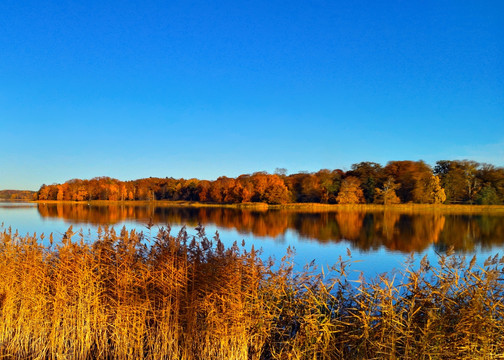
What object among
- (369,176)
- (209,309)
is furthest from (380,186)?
(209,309)

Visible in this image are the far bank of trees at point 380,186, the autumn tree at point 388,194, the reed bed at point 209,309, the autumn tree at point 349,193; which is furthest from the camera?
the autumn tree at point 349,193

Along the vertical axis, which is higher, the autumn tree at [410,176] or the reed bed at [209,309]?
the autumn tree at [410,176]

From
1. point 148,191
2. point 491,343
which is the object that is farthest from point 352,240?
point 148,191

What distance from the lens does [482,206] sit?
67.1 metres

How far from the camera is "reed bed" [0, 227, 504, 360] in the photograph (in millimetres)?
4121

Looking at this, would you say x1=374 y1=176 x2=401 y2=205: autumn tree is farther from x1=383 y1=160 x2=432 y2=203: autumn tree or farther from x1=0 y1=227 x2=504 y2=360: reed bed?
x1=0 y1=227 x2=504 y2=360: reed bed

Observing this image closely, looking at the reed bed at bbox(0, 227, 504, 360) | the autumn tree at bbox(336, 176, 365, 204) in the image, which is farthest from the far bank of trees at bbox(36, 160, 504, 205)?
the reed bed at bbox(0, 227, 504, 360)

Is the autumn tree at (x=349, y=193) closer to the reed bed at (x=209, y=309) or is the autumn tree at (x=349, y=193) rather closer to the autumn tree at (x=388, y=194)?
the autumn tree at (x=388, y=194)

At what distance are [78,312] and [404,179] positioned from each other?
280ft

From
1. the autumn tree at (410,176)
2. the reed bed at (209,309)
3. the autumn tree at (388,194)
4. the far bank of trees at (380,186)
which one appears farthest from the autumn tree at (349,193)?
the reed bed at (209,309)

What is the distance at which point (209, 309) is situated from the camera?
4.94 m

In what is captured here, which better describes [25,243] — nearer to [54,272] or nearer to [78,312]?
[54,272]

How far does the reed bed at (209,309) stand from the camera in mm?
4121

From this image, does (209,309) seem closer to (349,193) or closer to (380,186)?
(349,193)
